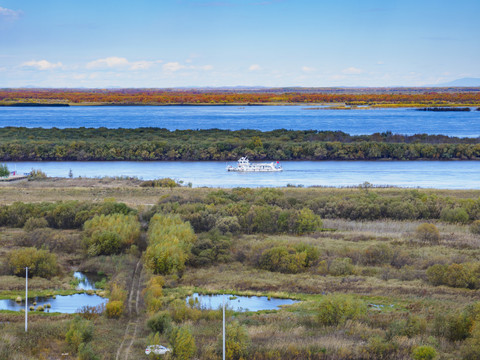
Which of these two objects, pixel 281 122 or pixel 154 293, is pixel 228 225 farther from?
pixel 281 122

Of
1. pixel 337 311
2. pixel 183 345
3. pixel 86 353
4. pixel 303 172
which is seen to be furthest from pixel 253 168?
pixel 86 353

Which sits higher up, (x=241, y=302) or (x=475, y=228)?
(x=475, y=228)

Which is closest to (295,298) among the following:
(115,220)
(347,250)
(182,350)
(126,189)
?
(347,250)

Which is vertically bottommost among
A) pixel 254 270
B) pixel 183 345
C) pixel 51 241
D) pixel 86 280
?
pixel 86 280

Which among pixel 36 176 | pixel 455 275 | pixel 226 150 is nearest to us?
pixel 455 275

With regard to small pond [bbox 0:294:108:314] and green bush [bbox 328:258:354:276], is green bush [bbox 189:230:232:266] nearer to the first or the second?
green bush [bbox 328:258:354:276]

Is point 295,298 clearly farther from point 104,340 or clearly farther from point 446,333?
point 104,340
